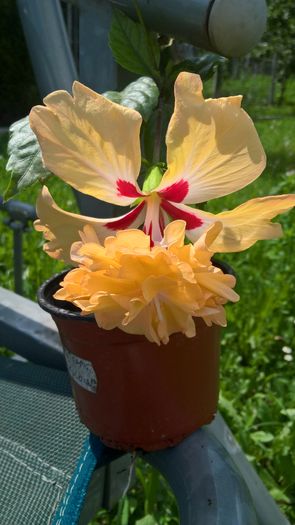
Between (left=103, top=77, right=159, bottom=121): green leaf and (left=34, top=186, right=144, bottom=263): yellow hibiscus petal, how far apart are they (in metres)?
0.12

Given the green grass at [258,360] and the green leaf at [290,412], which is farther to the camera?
the green leaf at [290,412]

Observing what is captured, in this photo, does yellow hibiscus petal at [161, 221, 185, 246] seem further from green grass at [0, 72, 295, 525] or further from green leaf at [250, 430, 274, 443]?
green leaf at [250, 430, 274, 443]

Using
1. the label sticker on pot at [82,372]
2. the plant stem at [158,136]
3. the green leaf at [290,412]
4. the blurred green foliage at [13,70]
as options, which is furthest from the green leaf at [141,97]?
the blurred green foliage at [13,70]

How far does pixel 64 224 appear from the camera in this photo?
56cm

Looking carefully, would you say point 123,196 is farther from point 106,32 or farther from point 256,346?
point 256,346

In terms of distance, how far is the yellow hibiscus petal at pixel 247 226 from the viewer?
527mm

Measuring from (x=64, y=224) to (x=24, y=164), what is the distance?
87 mm

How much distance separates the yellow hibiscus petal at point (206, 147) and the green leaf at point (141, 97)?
0.37 ft

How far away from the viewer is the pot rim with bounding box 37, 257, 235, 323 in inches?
24.0

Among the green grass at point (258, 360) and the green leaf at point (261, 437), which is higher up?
the green leaf at point (261, 437)

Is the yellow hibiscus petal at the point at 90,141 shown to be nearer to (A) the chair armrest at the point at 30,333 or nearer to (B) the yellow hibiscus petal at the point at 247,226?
(B) the yellow hibiscus petal at the point at 247,226

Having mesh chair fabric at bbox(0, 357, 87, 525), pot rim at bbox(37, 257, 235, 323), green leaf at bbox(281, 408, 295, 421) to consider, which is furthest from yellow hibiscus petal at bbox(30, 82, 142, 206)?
green leaf at bbox(281, 408, 295, 421)

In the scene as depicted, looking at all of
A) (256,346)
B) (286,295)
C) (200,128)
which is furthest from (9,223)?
(200,128)

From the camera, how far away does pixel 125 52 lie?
2.24ft
